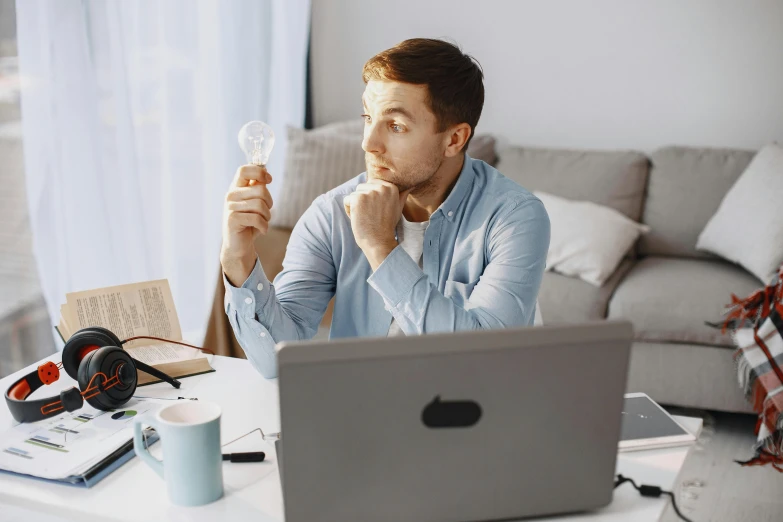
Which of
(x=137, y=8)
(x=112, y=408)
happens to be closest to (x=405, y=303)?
(x=112, y=408)

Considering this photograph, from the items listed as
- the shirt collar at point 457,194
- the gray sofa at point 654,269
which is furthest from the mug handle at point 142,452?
the gray sofa at point 654,269

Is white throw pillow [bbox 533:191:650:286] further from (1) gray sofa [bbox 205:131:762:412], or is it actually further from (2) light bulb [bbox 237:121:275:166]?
(2) light bulb [bbox 237:121:275:166]

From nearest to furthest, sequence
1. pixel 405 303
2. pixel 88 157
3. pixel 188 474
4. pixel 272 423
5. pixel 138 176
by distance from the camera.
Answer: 1. pixel 188 474
2. pixel 272 423
3. pixel 405 303
4. pixel 88 157
5. pixel 138 176

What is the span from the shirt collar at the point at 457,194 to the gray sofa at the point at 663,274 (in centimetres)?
124

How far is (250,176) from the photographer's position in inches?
52.0

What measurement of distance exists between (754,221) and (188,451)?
2445 mm

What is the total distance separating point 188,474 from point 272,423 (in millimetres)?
258

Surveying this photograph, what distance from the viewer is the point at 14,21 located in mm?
2080

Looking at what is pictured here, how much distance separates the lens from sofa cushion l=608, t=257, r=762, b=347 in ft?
8.55

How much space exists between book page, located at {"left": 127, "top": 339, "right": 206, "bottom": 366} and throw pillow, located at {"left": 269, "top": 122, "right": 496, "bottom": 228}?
1.73 meters

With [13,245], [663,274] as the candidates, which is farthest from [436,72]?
[663,274]

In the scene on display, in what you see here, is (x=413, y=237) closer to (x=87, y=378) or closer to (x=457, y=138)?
(x=457, y=138)

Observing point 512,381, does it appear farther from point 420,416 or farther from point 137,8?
point 137,8

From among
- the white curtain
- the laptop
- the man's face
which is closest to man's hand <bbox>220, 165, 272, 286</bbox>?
the man's face
